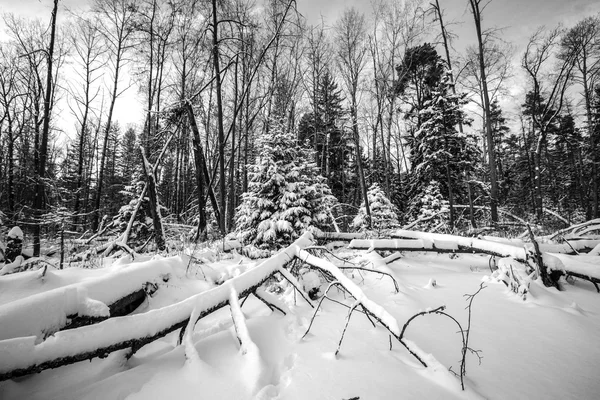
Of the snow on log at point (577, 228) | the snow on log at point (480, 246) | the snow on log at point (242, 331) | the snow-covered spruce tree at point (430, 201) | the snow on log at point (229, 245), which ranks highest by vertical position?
the snow-covered spruce tree at point (430, 201)

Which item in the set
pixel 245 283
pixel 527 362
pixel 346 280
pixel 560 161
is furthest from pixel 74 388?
pixel 560 161

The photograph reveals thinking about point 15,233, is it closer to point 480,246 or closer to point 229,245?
point 229,245

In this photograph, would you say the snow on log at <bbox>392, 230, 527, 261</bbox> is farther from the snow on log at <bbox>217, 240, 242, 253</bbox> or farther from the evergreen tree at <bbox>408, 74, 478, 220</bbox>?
the evergreen tree at <bbox>408, 74, 478, 220</bbox>

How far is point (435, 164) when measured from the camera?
13.6 m

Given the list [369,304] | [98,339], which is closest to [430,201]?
[369,304]

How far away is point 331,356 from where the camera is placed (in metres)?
1.54

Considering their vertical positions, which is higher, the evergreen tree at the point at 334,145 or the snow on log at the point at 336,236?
the evergreen tree at the point at 334,145

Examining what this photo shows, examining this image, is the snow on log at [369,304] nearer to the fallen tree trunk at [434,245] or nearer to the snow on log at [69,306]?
the snow on log at [69,306]

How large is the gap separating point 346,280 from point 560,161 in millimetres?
36180

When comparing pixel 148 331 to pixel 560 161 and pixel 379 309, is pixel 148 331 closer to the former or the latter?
pixel 379 309

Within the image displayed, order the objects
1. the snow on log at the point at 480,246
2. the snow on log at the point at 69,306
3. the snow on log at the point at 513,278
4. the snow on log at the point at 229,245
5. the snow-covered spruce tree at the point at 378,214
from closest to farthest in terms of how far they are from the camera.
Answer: the snow on log at the point at 69,306, the snow on log at the point at 513,278, the snow on log at the point at 480,246, the snow on log at the point at 229,245, the snow-covered spruce tree at the point at 378,214

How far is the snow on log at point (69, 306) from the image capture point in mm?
1172

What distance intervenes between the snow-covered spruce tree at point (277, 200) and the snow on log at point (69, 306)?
172 inches

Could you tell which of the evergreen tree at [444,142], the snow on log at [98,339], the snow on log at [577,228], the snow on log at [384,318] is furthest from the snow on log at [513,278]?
the evergreen tree at [444,142]
